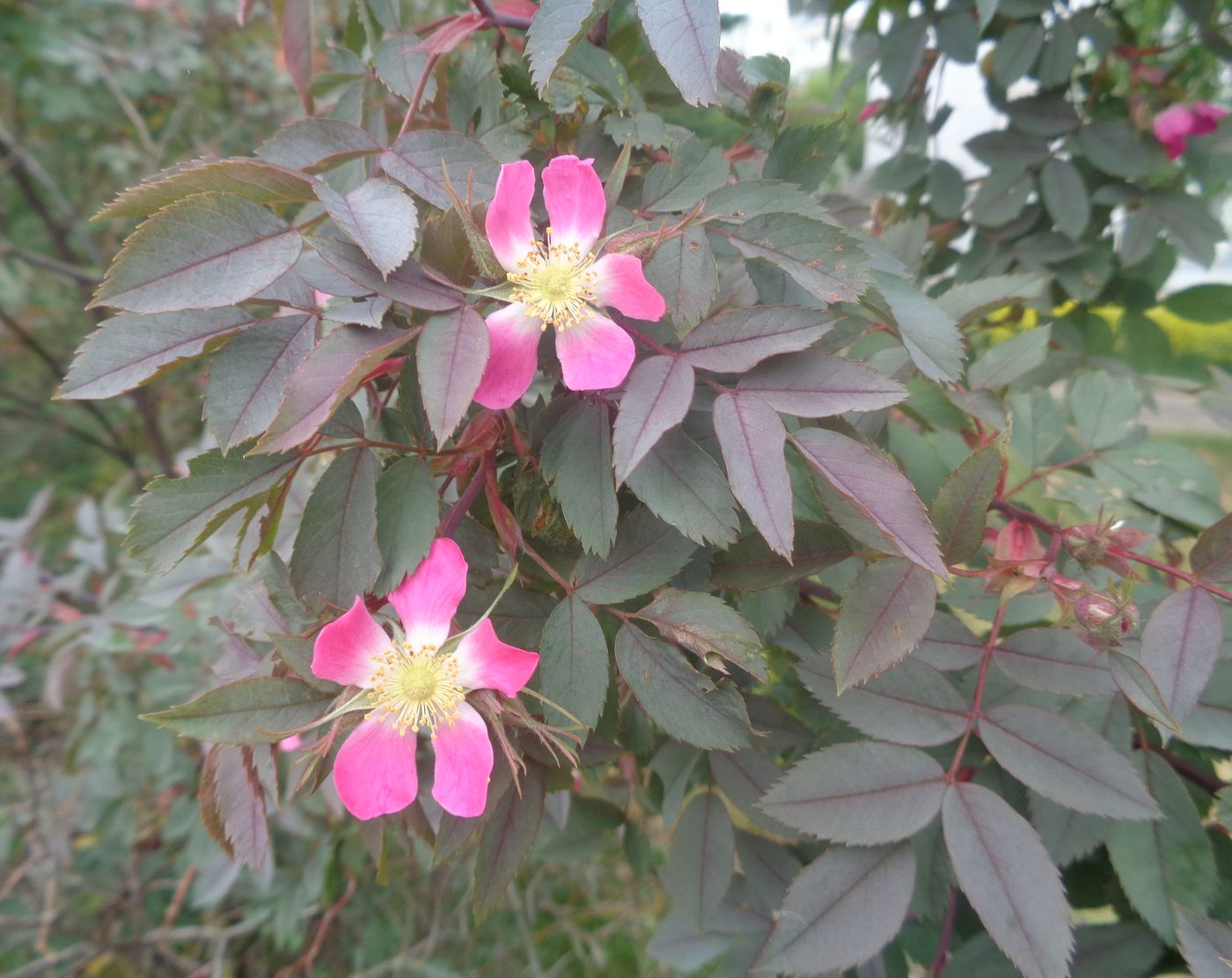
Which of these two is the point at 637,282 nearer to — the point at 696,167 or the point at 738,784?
the point at 696,167

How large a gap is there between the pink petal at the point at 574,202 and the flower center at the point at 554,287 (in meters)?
0.02

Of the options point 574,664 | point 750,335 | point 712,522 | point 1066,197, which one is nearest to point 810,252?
point 750,335

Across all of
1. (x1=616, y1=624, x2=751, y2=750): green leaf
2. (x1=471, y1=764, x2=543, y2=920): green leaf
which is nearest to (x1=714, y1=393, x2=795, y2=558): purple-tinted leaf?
(x1=616, y1=624, x2=751, y2=750): green leaf

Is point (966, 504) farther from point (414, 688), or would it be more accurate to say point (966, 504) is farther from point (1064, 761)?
point (414, 688)

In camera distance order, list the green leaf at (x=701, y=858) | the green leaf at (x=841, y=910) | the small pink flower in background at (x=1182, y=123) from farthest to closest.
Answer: the small pink flower in background at (x=1182, y=123)
the green leaf at (x=701, y=858)
the green leaf at (x=841, y=910)

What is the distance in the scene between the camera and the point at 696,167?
471 millimetres

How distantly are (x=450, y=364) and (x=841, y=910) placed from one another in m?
0.40

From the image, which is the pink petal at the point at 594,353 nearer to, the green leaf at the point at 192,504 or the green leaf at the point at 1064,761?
the green leaf at the point at 192,504

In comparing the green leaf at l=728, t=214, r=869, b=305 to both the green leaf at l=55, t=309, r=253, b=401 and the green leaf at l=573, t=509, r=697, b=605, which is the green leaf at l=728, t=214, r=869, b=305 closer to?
the green leaf at l=573, t=509, r=697, b=605

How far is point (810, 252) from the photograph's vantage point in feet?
1.37

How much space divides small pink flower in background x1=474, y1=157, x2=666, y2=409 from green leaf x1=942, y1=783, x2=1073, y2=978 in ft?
1.14

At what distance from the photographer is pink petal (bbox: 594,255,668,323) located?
0.38 m

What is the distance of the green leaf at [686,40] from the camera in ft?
1.29

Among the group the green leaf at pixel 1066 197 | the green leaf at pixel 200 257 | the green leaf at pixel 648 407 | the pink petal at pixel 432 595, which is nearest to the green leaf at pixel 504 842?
the pink petal at pixel 432 595
